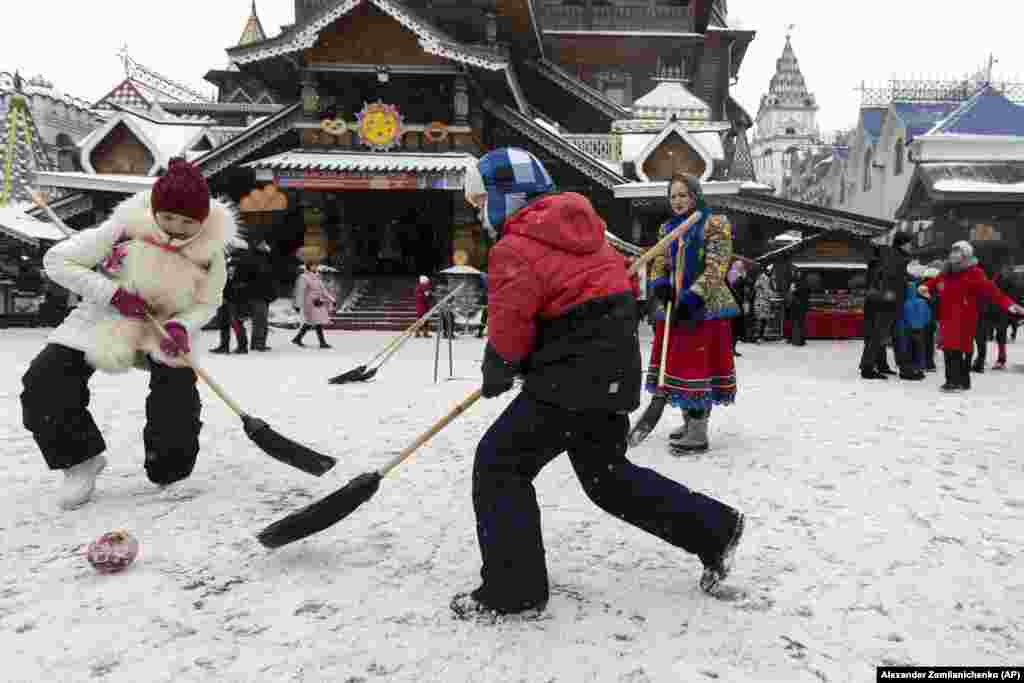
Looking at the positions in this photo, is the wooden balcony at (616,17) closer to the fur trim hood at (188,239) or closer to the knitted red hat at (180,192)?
the fur trim hood at (188,239)

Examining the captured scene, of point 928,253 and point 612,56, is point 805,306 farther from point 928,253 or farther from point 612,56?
point 612,56

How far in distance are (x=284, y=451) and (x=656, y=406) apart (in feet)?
7.35

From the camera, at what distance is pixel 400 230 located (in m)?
20.0

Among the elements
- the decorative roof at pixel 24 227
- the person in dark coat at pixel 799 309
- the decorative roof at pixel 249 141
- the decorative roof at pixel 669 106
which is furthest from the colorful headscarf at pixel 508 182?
the decorative roof at pixel 669 106

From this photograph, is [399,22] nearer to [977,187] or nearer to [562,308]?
[562,308]

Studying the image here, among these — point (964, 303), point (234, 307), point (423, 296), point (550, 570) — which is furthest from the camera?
point (423, 296)

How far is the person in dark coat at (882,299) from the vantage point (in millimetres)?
8523

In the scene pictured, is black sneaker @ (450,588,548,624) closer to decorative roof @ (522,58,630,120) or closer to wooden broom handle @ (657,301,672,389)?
wooden broom handle @ (657,301,672,389)

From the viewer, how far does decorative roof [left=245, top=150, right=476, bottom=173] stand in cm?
1530

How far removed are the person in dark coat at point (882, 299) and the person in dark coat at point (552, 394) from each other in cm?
727

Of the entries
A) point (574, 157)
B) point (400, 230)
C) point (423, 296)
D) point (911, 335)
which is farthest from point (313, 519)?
point (400, 230)

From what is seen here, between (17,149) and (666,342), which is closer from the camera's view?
(666,342)

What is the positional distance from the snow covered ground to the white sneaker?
94mm

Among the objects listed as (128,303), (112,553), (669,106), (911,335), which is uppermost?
(669,106)
